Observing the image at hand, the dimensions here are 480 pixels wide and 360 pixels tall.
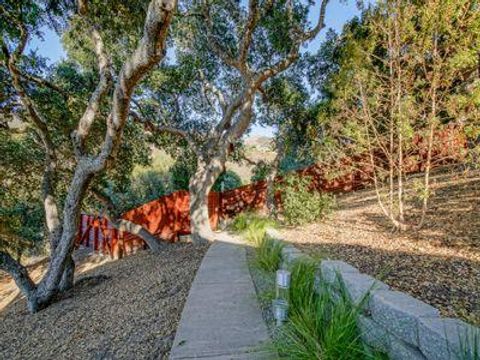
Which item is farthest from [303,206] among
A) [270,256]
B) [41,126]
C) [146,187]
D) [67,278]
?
[146,187]

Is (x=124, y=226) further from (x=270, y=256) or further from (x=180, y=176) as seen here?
(x=270, y=256)

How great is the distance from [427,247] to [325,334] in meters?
2.13

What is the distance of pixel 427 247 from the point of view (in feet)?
→ 11.2

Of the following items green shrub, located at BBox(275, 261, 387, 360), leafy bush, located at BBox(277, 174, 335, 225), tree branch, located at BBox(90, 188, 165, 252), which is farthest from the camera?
tree branch, located at BBox(90, 188, 165, 252)

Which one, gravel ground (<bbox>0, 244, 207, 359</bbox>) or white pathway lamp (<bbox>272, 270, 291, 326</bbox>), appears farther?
gravel ground (<bbox>0, 244, 207, 359</bbox>)

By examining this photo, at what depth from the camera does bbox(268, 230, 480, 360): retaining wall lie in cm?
138

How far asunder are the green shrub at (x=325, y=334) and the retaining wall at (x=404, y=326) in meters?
0.07

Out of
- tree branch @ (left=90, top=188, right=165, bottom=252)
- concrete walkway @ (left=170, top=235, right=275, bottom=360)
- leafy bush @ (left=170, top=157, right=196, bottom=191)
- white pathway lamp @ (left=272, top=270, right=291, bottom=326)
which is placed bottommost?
concrete walkway @ (left=170, top=235, right=275, bottom=360)

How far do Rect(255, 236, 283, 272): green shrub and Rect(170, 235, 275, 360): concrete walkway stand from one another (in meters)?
0.26

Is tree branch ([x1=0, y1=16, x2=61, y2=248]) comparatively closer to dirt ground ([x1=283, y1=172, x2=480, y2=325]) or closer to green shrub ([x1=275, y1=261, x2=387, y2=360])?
dirt ground ([x1=283, y1=172, x2=480, y2=325])

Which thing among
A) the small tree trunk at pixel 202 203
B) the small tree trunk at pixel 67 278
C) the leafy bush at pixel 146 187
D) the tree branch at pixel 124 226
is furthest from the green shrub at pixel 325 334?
the leafy bush at pixel 146 187

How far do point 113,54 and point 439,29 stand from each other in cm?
706

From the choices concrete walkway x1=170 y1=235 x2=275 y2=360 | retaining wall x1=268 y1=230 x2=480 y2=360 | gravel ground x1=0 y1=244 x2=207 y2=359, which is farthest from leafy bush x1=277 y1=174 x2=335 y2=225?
retaining wall x1=268 y1=230 x2=480 y2=360

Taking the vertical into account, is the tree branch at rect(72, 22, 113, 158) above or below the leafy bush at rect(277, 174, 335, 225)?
above
